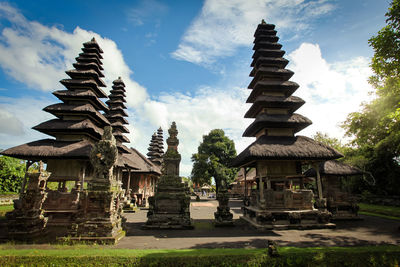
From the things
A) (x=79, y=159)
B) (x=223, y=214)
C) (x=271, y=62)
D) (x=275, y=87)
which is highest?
(x=271, y=62)

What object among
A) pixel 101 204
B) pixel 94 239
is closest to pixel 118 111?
pixel 101 204

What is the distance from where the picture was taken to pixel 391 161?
68.7 feet

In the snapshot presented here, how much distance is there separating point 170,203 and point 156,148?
3075 cm

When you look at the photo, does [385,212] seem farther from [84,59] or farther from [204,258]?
[84,59]

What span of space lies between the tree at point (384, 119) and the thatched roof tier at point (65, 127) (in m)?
19.4

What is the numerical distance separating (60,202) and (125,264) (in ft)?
31.6

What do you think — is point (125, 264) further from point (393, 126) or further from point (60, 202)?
point (393, 126)

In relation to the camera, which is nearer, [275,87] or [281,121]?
[281,121]

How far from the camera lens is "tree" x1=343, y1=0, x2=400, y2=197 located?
31.2 ft

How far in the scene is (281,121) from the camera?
512 inches

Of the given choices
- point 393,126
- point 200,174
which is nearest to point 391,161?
point 393,126

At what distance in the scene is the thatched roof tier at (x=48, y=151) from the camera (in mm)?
12906

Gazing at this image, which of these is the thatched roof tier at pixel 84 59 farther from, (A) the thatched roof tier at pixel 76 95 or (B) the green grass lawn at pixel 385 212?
(B) the green grass lawn at pixel 385 212

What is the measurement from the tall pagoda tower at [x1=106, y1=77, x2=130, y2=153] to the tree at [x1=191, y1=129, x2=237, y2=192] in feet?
40.7
